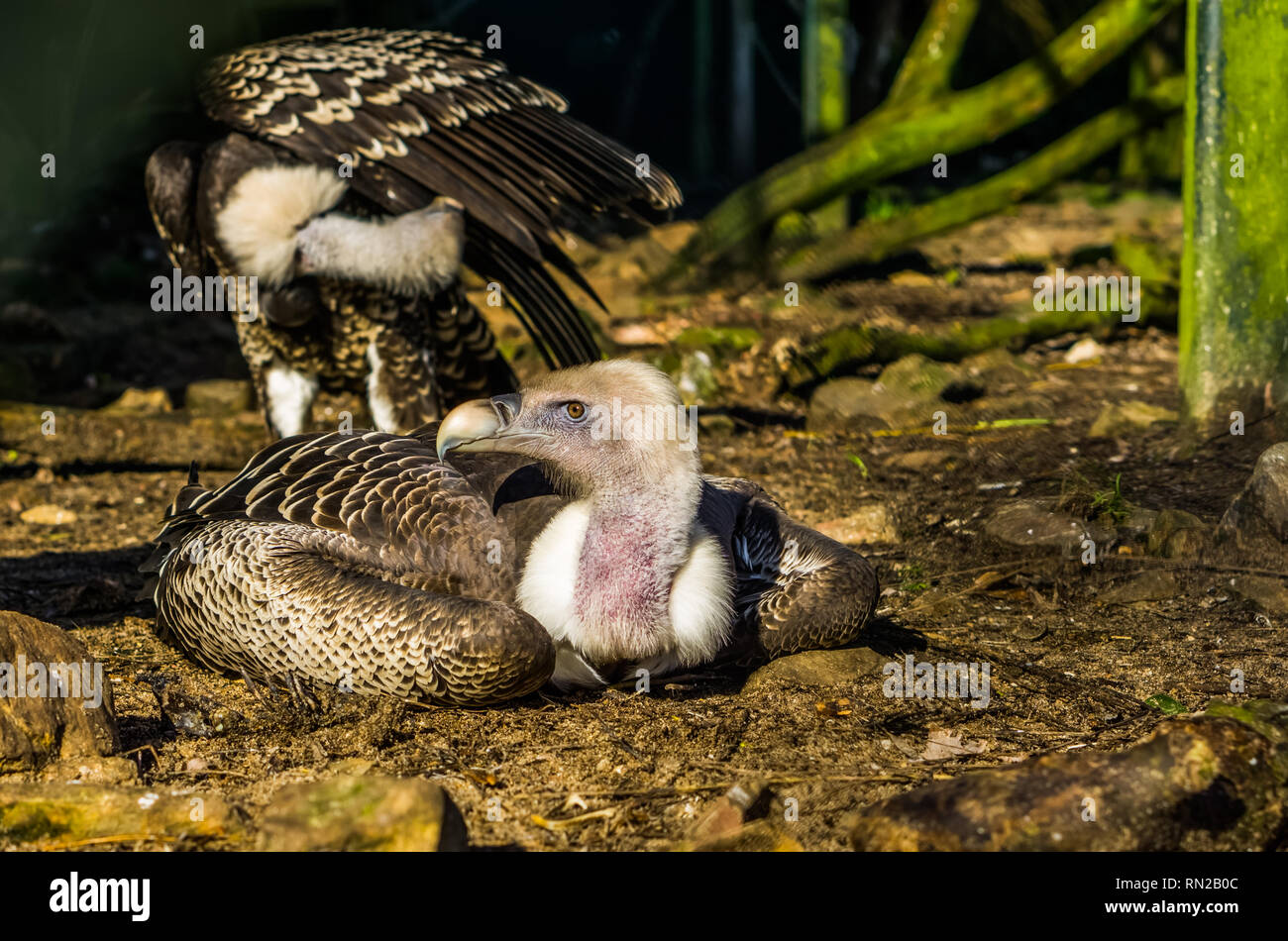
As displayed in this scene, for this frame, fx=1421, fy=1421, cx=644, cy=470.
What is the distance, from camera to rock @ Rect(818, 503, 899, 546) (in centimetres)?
533

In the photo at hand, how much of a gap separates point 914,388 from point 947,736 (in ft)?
12.3

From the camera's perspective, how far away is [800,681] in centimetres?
391

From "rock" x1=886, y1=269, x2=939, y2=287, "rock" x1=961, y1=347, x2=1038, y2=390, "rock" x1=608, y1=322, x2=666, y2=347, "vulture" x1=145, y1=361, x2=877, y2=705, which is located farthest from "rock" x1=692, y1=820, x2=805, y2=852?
"rock" x1=886, y1=269, x2=939, y2=287

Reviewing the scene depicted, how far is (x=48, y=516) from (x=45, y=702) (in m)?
3.20

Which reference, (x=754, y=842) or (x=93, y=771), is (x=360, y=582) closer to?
(x=93, y=771)

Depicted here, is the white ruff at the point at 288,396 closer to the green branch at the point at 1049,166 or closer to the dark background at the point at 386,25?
the dark background at the point at 386,25

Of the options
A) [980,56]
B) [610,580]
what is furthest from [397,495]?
[980,56]

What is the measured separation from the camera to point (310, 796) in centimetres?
276

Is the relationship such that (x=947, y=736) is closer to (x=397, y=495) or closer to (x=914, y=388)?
(x=397, y=495)

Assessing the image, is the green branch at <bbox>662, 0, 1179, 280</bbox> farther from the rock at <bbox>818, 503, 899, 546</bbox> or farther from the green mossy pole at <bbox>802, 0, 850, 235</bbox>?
the rock at <bbox>818, 503, 899, 546</bbox>

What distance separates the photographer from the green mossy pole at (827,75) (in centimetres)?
959

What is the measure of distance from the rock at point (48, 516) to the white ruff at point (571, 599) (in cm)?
337

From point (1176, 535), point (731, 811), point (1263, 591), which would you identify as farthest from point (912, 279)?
point (731, 811)

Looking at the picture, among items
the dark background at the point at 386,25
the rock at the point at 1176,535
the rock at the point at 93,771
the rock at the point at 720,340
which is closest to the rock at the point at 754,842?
the rock at the point at 93,771
